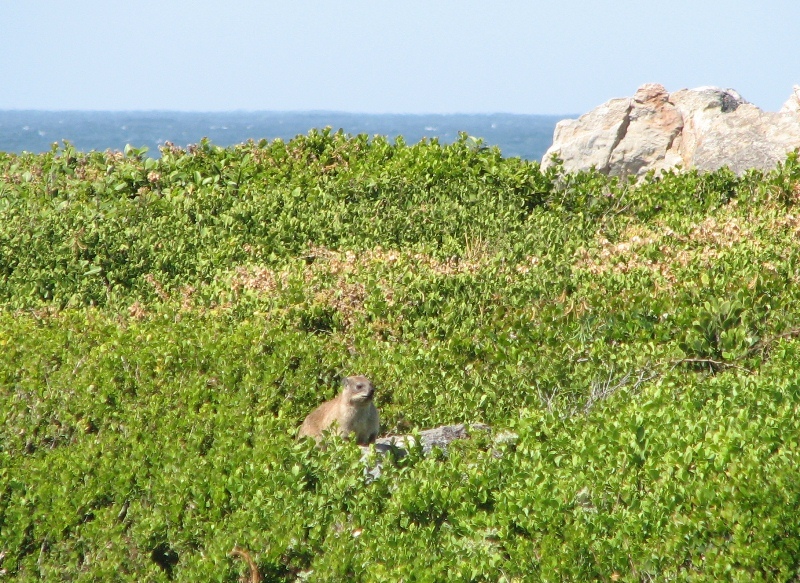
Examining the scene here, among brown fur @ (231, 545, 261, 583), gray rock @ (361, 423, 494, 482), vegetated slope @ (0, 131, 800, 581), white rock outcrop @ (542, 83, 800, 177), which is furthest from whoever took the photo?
white rock outcrop @ (542, 83, 800, 177)

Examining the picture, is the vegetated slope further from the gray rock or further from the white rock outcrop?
the white rock outcrop

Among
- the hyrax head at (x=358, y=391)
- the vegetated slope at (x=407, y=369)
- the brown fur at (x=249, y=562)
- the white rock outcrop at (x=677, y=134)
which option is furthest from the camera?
the white rock outcrop at (x=677, y=134)

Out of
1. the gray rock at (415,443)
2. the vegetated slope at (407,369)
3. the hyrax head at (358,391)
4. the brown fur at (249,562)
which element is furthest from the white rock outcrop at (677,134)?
the brown fur at (249,562)

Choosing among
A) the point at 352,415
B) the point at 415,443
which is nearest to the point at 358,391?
the point at 352,415

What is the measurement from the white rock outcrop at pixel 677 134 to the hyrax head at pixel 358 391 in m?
9.11

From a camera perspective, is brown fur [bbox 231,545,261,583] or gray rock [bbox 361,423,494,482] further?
gray rock [bbox 361,423,494,482]

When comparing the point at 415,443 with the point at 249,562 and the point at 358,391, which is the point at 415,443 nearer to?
the point at 358,391

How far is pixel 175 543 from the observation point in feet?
19.1

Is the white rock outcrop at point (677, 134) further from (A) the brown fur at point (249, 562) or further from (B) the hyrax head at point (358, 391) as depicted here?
(A) the brown fur at point (249, 562)

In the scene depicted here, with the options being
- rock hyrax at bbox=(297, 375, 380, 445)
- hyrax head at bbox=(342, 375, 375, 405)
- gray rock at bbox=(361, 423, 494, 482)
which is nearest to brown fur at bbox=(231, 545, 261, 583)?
gray rock at bbox=(361, 423, 494, 482)

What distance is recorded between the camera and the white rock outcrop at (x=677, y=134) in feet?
50.4

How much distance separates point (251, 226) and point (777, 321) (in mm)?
6831

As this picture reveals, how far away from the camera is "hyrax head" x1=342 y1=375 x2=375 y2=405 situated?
23.4 feet

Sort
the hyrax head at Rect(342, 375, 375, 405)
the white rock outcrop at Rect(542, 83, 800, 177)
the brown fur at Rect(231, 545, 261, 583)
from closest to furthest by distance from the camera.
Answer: the brown fur at Rect(231, 545, 261, 583) → the hyrax head at Rect(342, 375, 375, 405) → the white rock outcrop at Rect(542, 83, 800, 177)
